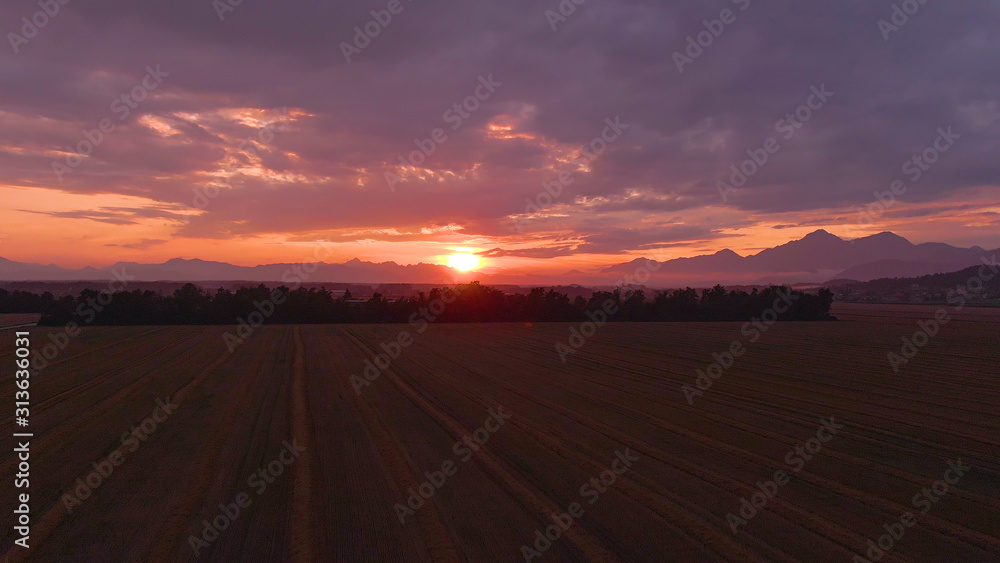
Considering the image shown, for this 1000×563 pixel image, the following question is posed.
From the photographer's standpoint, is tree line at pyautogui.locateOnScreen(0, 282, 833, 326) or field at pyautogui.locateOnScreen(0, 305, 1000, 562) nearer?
field at pyautogui.locateOnScreen(0, 305, 1000, 562)

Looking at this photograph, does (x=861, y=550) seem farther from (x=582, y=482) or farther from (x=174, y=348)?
(x=174, y=348)

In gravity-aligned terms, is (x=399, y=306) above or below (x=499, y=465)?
above

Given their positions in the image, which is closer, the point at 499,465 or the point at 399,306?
the point at 499,465

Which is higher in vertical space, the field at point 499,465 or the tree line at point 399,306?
the tree line at point 399,306

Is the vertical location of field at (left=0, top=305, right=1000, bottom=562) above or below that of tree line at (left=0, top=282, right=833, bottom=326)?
below
